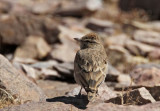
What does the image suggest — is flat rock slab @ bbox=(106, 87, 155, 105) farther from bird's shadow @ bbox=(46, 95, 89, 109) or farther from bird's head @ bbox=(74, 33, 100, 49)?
bird's head @ bbox=(74, 33, 100, 49)

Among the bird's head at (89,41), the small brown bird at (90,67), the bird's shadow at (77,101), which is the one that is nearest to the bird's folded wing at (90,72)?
the small brown bird at (90,67)

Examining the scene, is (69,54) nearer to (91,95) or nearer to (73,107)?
(73,107)

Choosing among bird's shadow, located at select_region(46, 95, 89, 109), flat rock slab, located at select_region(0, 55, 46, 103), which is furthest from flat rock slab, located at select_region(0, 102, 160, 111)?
flat rock slab, located at select_region(0, 55, 46, 103)

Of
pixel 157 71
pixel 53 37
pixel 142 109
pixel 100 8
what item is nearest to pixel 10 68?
pixel 142 109

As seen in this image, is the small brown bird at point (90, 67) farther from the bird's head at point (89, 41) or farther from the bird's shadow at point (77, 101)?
the bird's shadow at point (77, 101)

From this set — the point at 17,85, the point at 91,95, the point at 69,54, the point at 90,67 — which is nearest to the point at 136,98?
the point at 90,67

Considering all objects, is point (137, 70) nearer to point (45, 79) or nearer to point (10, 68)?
point (45, 79)
